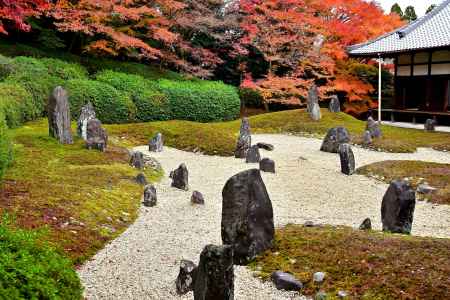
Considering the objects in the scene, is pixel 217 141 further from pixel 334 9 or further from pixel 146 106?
pixel 334 9

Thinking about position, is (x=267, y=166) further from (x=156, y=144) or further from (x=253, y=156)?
(x=156, y=144)

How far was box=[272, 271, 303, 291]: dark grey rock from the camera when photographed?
5.31 meters

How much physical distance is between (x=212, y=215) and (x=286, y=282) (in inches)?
142

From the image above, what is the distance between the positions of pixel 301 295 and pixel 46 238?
3.40 metres

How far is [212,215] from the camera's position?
8.81 meters

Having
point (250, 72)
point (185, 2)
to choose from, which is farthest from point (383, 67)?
point (185, 2)

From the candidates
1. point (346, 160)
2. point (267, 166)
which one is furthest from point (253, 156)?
point (346, 160)

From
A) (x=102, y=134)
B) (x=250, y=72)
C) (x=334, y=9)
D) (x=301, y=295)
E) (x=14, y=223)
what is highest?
(x=334, y=9)

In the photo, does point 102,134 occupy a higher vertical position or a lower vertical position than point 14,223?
higher

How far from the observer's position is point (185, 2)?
93.1ft

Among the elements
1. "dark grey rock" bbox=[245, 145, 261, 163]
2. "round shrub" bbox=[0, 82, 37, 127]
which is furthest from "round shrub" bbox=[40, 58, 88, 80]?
"dark grey rock" bbox=[245, 145, 261, 163]

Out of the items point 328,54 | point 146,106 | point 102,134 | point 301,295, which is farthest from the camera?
point 328,54

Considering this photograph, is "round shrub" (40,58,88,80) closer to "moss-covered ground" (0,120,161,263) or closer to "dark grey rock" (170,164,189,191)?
"moss-covered ground" (0,120,161,263)

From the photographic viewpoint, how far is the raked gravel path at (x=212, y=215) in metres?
5.61
